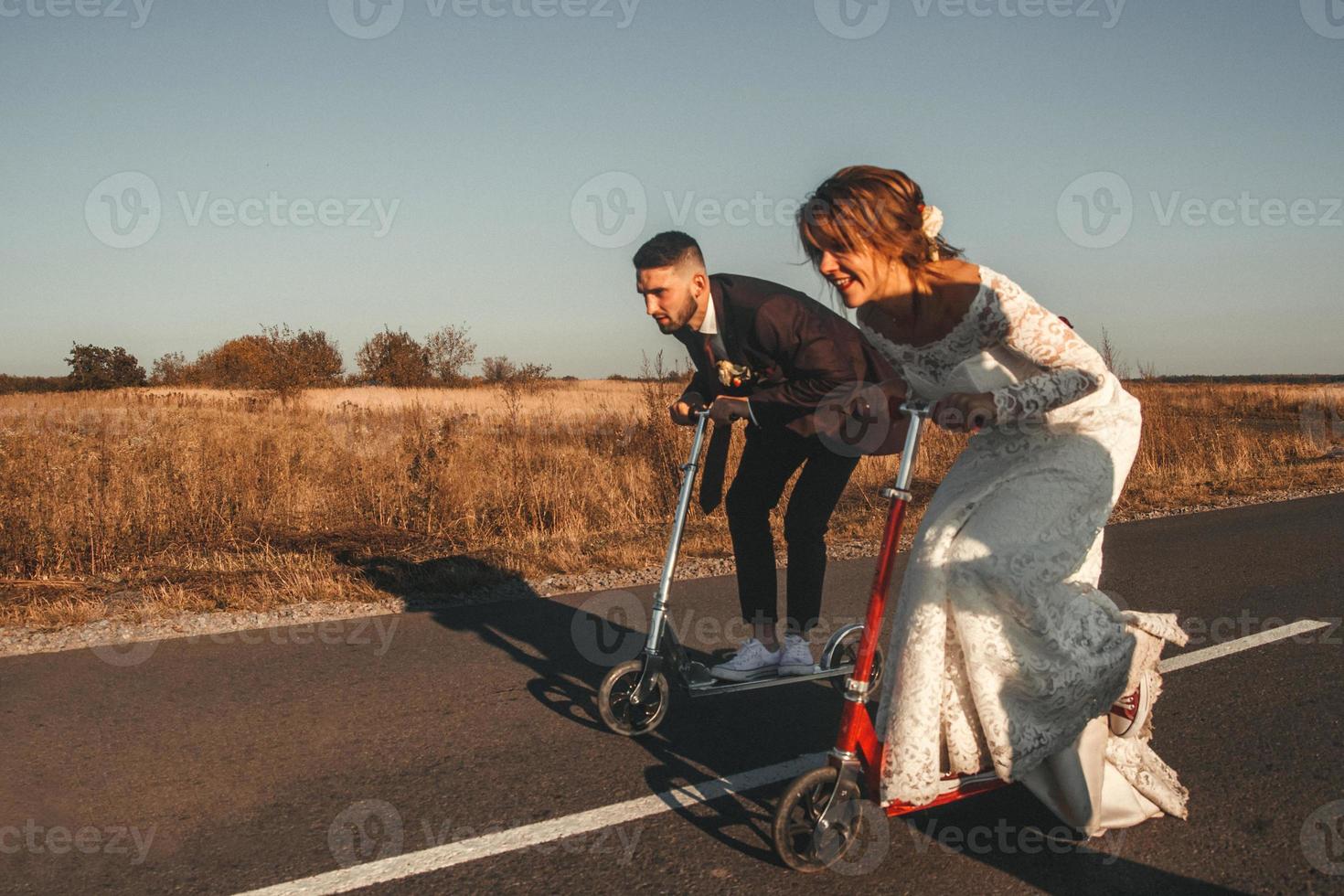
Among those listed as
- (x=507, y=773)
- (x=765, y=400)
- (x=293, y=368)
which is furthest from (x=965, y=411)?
(x=293, y=368)

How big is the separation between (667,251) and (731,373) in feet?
1.91

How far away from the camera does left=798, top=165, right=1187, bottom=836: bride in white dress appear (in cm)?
307

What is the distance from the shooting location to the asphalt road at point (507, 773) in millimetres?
3051

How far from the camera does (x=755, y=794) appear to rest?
363 centimetres

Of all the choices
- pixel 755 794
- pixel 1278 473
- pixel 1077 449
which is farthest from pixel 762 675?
pixel 1278 473

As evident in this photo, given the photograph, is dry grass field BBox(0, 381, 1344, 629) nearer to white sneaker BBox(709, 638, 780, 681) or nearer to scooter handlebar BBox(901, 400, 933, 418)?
white sneaker BBox(709, 638, 780, 681)

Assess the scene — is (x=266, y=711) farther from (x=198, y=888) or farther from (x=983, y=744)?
(x=983, y=744)

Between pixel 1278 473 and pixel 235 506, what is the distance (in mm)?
13963

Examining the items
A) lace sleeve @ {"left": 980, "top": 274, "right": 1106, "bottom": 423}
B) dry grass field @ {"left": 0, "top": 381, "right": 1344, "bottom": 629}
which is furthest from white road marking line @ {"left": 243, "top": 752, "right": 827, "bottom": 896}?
dry grass field @ {"left": 0, "top": 381, "right": 1344, "bottom": 629}

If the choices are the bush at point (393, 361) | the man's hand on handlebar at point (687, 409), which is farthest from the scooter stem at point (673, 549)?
the bush at point (393, 361)

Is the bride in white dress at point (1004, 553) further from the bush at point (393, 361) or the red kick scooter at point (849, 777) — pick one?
the bush at point (393, 361)

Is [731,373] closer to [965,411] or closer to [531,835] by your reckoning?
[965,411]

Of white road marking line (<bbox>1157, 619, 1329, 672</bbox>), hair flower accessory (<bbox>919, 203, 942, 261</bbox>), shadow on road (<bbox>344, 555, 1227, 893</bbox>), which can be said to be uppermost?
hair flower accessory (<bbox>919, 203, 942, 261</bbox>)

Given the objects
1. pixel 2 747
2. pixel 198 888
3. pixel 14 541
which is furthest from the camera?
pixel 14 541
